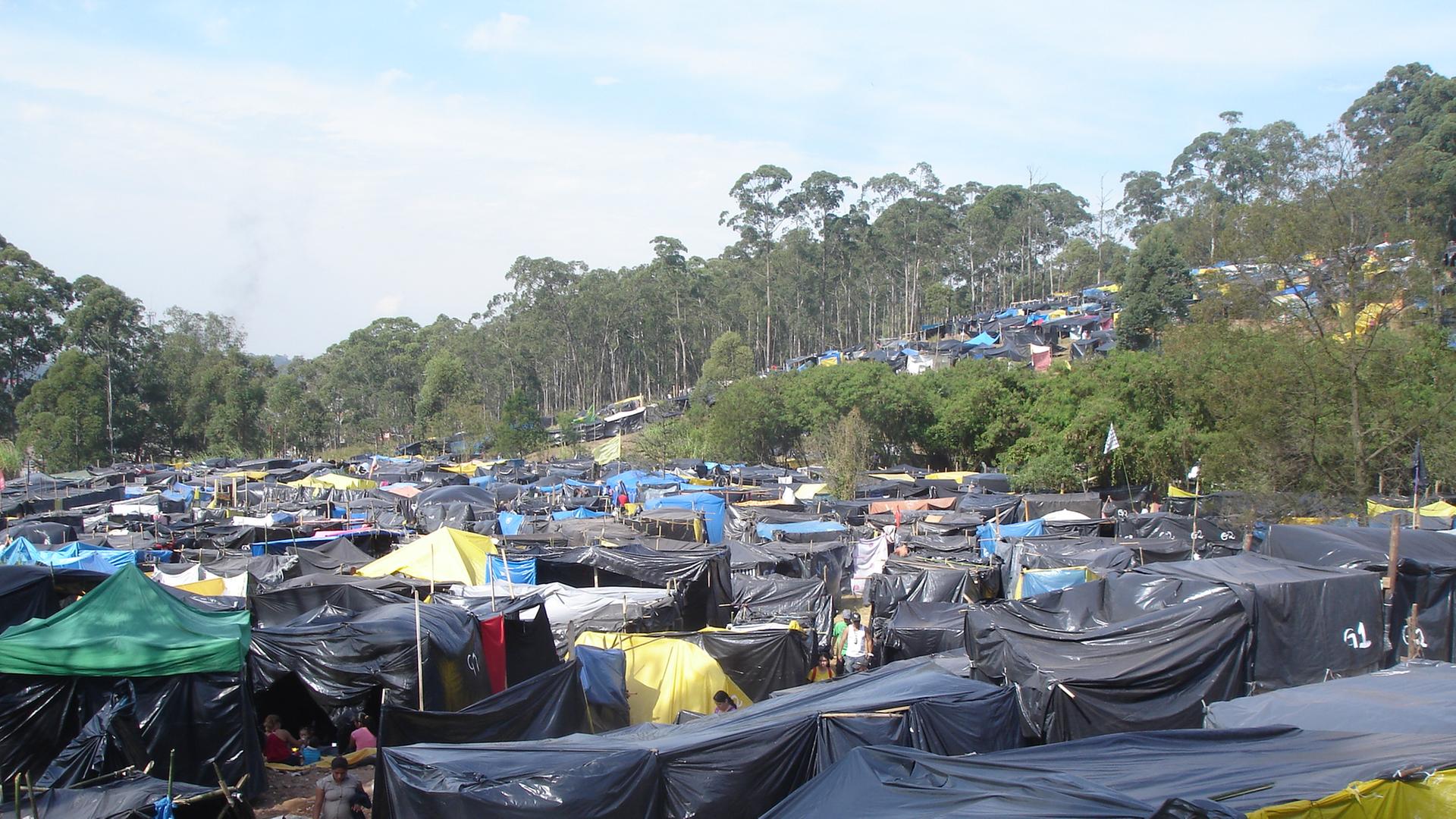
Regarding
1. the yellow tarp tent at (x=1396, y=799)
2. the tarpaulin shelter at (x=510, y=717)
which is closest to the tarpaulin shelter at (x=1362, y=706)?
the yellow tarp tent at (x=1396, y=799)

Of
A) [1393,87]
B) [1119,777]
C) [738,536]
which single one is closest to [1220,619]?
[1119,777]

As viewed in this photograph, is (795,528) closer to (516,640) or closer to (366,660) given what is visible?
(516,640)

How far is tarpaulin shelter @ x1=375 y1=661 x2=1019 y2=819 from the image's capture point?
6.98 m

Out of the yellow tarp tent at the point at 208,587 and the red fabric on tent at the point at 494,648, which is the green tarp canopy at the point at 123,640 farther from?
the yellow tarp tent at the point at 208,587

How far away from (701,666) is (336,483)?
28946 millimetres

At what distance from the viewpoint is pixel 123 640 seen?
9008 mm

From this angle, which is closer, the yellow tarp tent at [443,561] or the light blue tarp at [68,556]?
the yellow tarp tent at [443,561]

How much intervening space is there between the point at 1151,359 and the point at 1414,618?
83.7ft

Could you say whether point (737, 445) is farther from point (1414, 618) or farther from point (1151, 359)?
point (1414, 618)

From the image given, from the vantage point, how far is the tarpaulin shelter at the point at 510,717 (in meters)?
8.26

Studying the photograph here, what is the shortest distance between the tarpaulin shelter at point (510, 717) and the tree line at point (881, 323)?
663 inches

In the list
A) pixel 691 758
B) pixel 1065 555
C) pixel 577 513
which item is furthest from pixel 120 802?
pixel 577 513

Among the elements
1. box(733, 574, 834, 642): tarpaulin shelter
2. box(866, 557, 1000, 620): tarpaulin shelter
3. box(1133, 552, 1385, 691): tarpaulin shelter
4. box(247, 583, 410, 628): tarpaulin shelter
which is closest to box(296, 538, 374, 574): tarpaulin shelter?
box(247, 583, 410, 628): tarpaulin shelter

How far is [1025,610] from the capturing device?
11664mm
